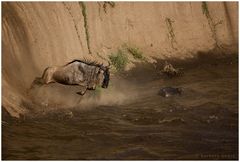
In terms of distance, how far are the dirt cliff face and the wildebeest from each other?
0.75 ft

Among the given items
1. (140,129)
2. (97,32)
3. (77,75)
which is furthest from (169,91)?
(97,32)

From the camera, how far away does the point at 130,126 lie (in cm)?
813

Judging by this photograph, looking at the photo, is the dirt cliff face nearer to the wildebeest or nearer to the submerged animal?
the wildebeest

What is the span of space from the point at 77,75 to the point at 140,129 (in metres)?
1.83

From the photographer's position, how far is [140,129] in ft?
26.3

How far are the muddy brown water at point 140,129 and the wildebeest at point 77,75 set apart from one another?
0.50 m

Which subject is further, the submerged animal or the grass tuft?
the grass tuft

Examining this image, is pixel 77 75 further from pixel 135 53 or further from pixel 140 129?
pixel 135 53

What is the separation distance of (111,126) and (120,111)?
68cm

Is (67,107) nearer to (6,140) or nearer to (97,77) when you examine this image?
(97,77)

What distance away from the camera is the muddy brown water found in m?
7.27

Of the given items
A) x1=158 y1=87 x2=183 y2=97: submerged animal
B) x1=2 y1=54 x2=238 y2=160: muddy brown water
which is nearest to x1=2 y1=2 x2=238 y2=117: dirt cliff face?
x1=2 y1=54 x2=238 y2=160: muddy brown water

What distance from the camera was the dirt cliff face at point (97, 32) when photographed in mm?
8898

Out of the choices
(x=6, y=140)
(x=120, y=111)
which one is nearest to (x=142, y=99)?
(x=120, y=111)
